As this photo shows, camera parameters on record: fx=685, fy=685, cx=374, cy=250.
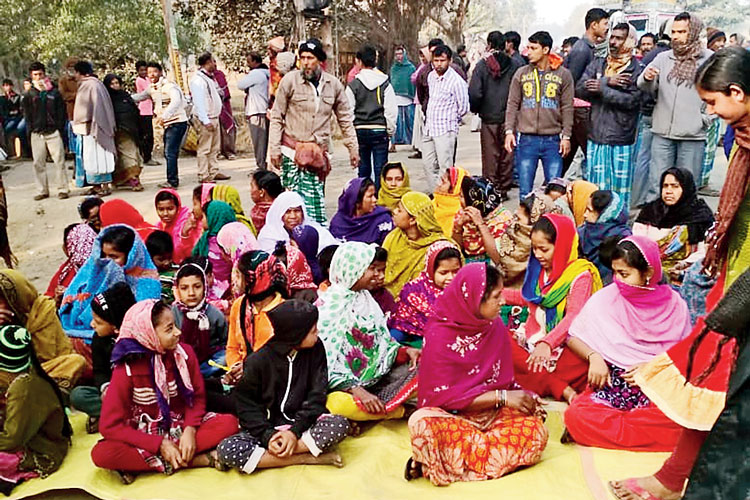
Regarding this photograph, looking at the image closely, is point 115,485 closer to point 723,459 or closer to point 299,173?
point 723,459

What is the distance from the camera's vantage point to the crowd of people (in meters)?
2.26

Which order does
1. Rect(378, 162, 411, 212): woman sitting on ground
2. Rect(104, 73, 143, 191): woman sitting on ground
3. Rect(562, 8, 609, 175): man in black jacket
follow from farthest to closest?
Rect(104, 73, 143, 191): woman sitting on ground
Rect(562, 8, 609, 175): man in black jacket
Rect(378, 162, 411, 212): woman sitting on ground

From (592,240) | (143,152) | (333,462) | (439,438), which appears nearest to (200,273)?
(333,462)

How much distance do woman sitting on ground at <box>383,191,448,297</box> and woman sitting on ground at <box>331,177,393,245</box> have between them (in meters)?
0.66

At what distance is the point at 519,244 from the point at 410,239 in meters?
0.73

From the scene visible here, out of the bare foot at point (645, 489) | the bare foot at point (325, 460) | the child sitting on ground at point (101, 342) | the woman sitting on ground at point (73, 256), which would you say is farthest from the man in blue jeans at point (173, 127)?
the bare foot at point (645, 489)

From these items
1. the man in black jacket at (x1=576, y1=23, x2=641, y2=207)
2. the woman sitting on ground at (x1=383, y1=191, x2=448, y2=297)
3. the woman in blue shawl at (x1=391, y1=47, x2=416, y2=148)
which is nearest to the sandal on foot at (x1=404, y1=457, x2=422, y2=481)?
the woman sitting on ground at (x1=383, y1=191, x2=448, y2=297)

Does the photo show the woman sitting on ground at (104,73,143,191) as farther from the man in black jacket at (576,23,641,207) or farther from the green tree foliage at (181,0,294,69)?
the green tree foliage at (181,0,294,69)

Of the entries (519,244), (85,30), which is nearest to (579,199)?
(519,244)

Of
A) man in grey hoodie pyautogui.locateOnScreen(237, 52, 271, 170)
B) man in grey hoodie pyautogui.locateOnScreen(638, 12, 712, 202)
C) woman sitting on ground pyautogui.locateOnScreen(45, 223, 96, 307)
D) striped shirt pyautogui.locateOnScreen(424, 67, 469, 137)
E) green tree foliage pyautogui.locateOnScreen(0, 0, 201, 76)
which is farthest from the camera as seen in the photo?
green tree foliage pyautogui.locateOnScreen(0, 0, 201, 76)

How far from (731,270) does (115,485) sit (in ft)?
8.26

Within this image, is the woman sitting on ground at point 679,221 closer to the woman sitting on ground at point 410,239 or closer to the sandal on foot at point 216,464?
the woman sitting on ground at point 410,239

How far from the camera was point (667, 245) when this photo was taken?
14.7 ft

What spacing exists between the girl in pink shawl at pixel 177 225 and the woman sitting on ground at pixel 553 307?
7.94 ft
